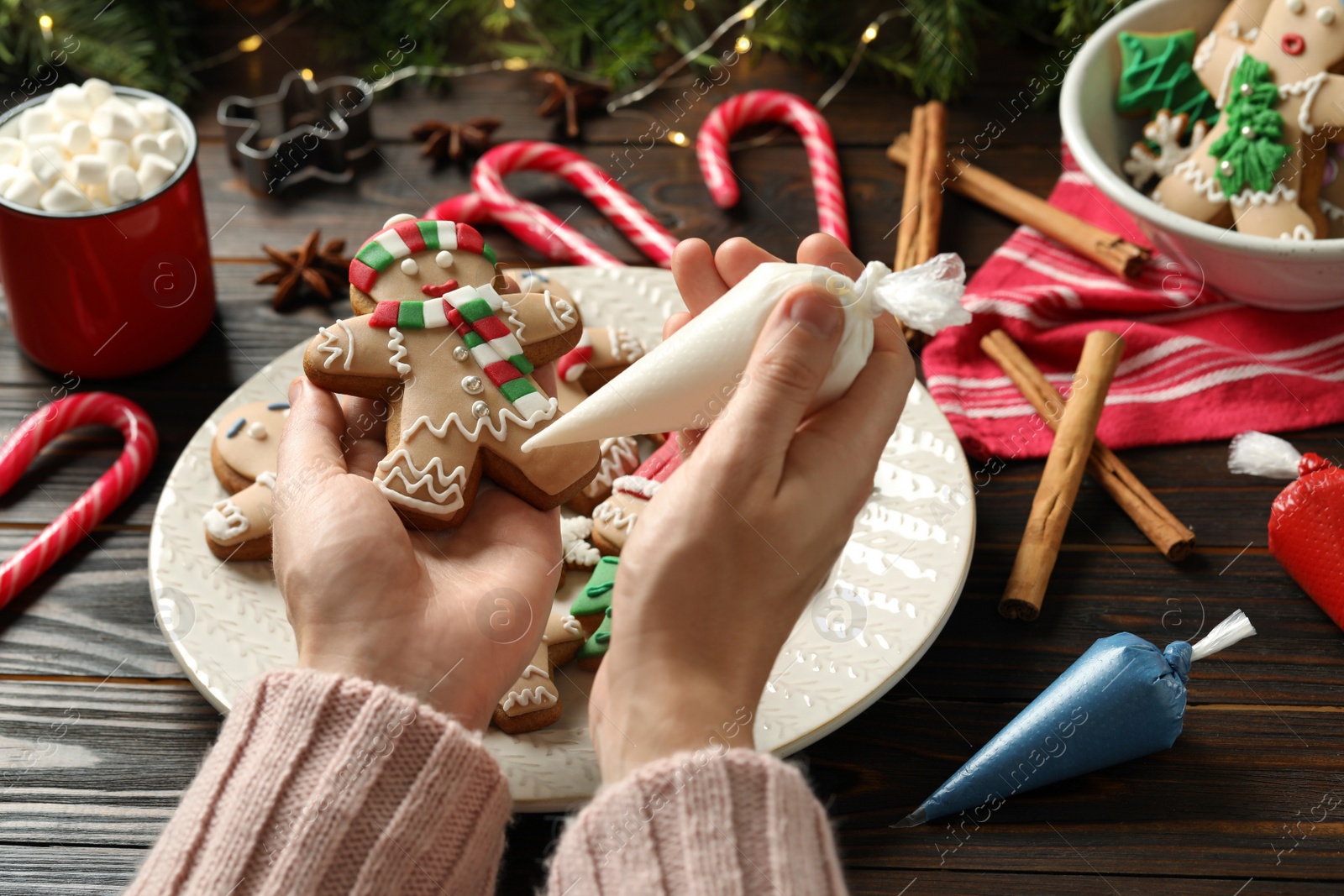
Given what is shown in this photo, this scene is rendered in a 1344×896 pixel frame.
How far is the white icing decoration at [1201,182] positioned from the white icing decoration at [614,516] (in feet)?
3.74

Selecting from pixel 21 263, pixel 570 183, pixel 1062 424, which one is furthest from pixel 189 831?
pixel 570 183

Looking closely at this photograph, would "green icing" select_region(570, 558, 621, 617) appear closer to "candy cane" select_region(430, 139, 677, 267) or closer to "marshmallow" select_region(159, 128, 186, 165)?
"candy cane" select_region(430, 139, 677, 267)

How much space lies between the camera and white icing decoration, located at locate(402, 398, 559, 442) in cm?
145

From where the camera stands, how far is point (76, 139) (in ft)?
5.95

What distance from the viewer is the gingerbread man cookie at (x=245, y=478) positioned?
5.31 ft

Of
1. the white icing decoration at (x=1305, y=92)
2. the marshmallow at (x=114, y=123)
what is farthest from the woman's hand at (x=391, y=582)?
the white icing decoration at (x=1305, y=92)

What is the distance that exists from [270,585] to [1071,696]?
108 cm

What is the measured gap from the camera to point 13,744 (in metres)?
1.55

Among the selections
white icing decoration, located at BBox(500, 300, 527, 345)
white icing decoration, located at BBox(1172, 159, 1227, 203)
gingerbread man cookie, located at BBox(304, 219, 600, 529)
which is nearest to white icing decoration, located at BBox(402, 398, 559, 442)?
gingerbread man cookie, located at BBox(304, 219, 600, 529)

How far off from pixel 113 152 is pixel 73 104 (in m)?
0.13

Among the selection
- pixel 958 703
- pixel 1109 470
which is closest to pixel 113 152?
pixel 958 703

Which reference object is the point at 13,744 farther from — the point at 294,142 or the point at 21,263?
the point at 294,142

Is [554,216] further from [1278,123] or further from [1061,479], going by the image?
[1278,123]

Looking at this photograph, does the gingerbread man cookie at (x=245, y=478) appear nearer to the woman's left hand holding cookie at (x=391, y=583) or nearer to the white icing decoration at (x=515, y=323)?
the woman's left hand holding cookie at (x=391, y=583)
